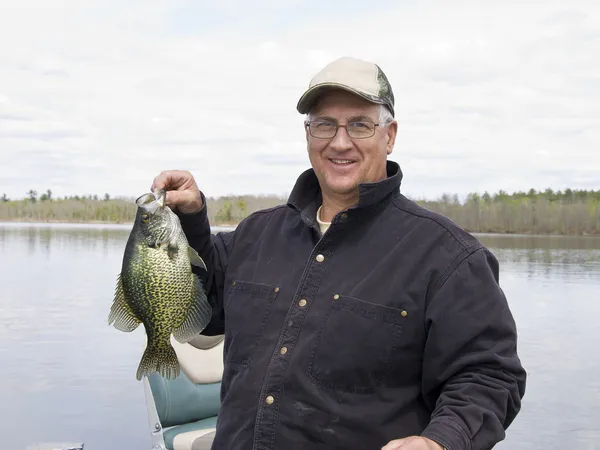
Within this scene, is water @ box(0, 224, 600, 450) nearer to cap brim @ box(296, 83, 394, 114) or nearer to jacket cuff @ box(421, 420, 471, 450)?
cap brim @ box(296, 83, 394, 114)

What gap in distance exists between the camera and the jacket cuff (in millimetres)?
2230

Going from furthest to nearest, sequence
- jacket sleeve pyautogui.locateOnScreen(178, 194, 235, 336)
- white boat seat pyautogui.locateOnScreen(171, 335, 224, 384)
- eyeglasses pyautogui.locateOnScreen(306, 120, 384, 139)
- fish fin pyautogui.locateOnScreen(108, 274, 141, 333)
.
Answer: white boat seat pyautogui.locateOnScreen(171, 335, 224, 384)
jacket sleeve pyautogui.locateOnScreen(178, 194, 235, 336)
fish fin pyautogui.locateOnScreen(108, 274, 141, 333)
eyeglasses pyautogui.locateOnScreen(306, 120, 384, 139)

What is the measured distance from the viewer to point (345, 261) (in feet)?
8.63

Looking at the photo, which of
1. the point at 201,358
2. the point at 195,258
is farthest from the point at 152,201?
the point at 201,358

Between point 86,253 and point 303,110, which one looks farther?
point 86,253

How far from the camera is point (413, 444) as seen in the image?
2182 mm

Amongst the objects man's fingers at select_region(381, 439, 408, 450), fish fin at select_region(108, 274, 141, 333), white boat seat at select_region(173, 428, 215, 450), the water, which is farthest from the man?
the water

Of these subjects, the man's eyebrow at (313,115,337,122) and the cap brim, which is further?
the man's eyebrow at (313,115,337,122)

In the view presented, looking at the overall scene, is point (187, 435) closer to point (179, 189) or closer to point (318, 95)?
point (179, 189)

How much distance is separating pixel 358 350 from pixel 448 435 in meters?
0.41

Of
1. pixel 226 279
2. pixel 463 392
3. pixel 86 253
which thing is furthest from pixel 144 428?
pixel 86 253

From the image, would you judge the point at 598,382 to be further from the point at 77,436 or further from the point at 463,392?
the point at 463,392

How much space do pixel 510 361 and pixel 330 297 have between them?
64 cm

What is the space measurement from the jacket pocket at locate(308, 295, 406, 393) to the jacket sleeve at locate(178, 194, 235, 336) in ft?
2.43
